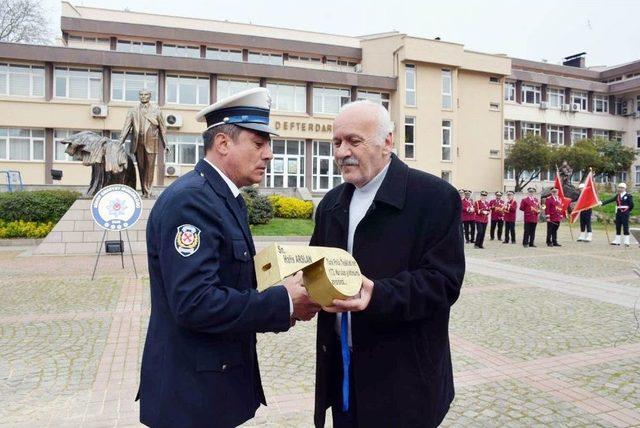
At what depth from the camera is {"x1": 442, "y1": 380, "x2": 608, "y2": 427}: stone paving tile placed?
3.94m

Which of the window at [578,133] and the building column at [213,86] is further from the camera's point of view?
the window at [578,133]

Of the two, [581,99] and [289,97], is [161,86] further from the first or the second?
[581,99]

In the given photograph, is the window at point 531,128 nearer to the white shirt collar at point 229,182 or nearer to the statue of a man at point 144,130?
the statue of a man at point 144,130

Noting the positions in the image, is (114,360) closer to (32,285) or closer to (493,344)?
(493,344)

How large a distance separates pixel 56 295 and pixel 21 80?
102 ft

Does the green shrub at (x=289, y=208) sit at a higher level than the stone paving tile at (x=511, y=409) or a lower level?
higher

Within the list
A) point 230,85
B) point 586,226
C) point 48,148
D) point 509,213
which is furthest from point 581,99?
point 48,148

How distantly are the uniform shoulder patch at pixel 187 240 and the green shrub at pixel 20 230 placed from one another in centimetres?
1927

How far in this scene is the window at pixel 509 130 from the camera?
161 feet

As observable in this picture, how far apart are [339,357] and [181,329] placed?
35.8 inches

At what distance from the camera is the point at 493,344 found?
6047mm

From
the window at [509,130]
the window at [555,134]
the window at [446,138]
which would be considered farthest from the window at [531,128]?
the window at [446,138]

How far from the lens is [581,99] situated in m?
54.0

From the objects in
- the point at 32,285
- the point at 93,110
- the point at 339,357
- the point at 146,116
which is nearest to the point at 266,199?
the point at 146,116
